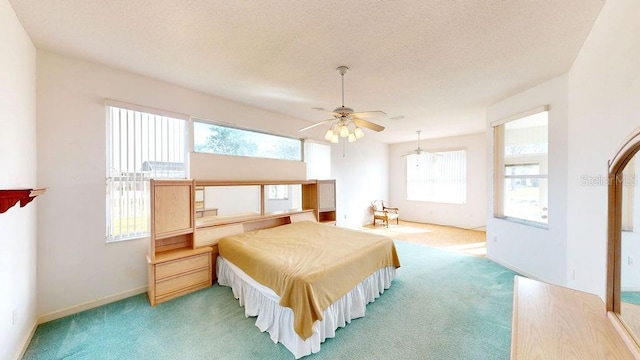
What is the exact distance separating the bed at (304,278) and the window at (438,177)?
186 inches

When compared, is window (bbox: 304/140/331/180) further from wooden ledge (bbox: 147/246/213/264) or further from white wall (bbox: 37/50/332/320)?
white wall (bbox: 37/50/332/320)

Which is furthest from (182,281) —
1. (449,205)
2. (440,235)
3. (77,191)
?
(449,205)

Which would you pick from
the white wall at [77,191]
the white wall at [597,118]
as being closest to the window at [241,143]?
the white wall at [77,191]

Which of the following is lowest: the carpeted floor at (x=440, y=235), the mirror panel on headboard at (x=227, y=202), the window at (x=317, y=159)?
the carpeted floor at (x=440, y=235)

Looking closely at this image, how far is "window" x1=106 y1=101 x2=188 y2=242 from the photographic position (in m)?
2.61

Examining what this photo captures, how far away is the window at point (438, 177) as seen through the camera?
21.2 feet

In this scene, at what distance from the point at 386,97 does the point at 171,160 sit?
3.24 m

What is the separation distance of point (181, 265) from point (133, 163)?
137 centimetres

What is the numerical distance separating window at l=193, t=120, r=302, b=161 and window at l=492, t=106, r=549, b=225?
12.2 ft

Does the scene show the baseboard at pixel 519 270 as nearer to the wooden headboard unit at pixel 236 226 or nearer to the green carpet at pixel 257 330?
the green carpet at pixel 257 330

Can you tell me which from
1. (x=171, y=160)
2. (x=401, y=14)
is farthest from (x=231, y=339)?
(x=401, y=14)

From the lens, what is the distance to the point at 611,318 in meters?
1.05

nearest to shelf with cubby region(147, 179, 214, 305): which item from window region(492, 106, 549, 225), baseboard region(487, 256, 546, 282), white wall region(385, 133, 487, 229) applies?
baseboard region(487, 256, 546, 282)

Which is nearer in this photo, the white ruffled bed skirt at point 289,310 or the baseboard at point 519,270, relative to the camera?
the white ruffled bed skirt at point 289,310
